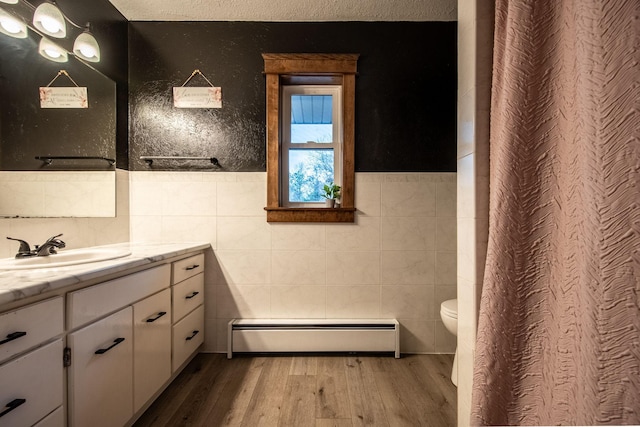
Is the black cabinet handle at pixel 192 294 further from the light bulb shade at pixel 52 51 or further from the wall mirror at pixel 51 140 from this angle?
the light bulb shade at pixel 52 51

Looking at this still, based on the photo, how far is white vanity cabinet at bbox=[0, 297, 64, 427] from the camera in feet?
2.58

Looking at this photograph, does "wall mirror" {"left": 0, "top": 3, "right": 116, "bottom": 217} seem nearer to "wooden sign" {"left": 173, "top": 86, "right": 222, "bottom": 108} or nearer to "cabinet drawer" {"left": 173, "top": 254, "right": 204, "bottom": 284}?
"wooden sign" {"left": 173, "top": 86, "right": 222, "bottom": 108}

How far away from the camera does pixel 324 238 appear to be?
225 centimetres

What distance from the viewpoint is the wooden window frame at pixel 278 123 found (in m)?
2.21

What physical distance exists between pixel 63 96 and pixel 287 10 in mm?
1502

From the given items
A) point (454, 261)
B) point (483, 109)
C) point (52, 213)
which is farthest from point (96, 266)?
point (454, 261)

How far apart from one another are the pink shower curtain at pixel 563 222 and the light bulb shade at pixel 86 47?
85.4 inches

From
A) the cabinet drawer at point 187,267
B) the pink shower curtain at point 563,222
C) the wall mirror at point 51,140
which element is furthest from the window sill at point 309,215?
the pink shower curtain at point 563,222

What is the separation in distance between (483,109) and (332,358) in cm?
182

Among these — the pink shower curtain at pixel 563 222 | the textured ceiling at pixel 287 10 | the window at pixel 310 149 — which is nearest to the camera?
the pink shower curtain at pixel 563 222

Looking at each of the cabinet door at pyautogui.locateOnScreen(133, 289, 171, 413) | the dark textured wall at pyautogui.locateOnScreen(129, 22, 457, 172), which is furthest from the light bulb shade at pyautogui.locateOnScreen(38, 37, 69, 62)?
the cabinet door at pyautogui.locateOnScreen(133, 289, 171, 413)

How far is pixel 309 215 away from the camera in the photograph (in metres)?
2.23

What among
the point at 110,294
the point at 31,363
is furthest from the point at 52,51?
the point at 31,363

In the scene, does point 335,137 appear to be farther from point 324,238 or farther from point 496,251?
point 496,251
